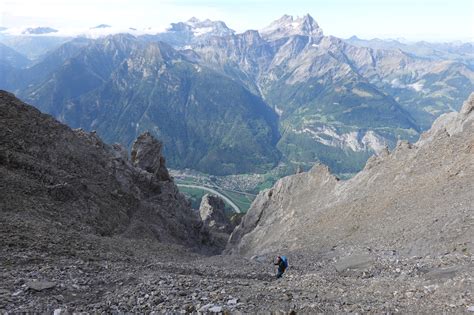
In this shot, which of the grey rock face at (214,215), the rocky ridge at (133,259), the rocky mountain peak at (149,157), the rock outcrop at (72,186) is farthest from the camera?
the grey rock face at (214,215)

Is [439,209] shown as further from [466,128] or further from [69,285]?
[69,285]

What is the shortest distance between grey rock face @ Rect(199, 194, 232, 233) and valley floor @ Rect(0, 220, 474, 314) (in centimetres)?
7907

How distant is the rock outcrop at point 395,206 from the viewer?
38.2 metres

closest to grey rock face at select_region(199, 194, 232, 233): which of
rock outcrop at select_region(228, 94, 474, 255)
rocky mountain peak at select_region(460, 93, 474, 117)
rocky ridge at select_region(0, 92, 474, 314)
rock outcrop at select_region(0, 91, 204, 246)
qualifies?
rock outcrop at select_region(0, 91, 204, 246)

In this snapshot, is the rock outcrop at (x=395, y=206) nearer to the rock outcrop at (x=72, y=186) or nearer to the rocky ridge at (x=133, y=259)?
the rocky ridge at (x=133, y=259)

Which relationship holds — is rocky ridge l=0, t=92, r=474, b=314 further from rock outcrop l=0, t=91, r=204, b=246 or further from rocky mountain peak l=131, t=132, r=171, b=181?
rocky mountain peak l=131, t=132, r=171, b=181

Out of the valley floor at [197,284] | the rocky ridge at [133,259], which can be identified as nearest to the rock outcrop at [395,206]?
the rocky ridge at [133,259]

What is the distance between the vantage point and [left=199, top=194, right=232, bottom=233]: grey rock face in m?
116

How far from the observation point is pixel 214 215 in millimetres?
123312

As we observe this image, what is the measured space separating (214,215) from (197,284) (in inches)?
3857

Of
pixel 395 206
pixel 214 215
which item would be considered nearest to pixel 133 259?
pixel 395 206

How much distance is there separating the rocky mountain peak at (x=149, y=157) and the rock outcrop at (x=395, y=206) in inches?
1224

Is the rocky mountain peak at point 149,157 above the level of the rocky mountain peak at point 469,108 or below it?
below

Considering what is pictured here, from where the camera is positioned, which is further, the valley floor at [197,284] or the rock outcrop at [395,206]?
the rock outcrop at [395,206]
